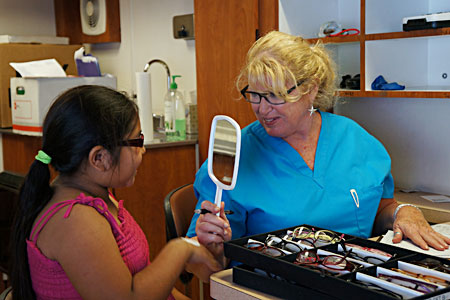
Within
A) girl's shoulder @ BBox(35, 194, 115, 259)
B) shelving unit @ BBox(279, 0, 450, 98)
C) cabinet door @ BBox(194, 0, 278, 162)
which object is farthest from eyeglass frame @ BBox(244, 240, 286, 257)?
cabinet door @ BBox(194, 0, 278, 162)

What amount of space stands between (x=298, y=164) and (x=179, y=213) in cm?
49

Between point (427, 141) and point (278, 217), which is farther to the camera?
point (427, 141)

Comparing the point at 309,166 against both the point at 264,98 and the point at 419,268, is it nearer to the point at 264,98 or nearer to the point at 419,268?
the point at 264,98

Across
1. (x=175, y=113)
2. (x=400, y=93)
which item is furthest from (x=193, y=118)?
(x=400, y=93)

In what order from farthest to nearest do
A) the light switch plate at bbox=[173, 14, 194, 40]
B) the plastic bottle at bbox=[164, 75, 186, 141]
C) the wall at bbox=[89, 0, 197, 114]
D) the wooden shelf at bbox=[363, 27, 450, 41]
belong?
1. the wall at bbox=[89, 0, 197, 114]
2. the light switch plate at bbox=[173, 14, 194, 40]
3. the plastic bottle at bbox=[164, 75, 186, 141]
4. the wooden shelf at bbox=[363, 27, 450, 41]

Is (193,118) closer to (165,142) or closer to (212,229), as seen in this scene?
(165,142)

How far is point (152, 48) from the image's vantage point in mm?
3926

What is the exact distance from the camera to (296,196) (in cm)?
184

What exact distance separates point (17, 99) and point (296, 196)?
2279 millimetres

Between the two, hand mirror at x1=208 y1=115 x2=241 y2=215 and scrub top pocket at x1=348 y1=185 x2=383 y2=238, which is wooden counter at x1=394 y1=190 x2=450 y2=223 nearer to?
scrub top pocket at x1=348 y1=185 x2=383 y2=238

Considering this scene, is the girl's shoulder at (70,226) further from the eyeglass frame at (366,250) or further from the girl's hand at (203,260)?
the eyeglass frame at (366,250)

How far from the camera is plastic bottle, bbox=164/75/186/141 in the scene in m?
3.35

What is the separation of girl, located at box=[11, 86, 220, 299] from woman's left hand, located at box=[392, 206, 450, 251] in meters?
0.61

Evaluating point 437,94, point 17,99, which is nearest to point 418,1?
point 437,94
